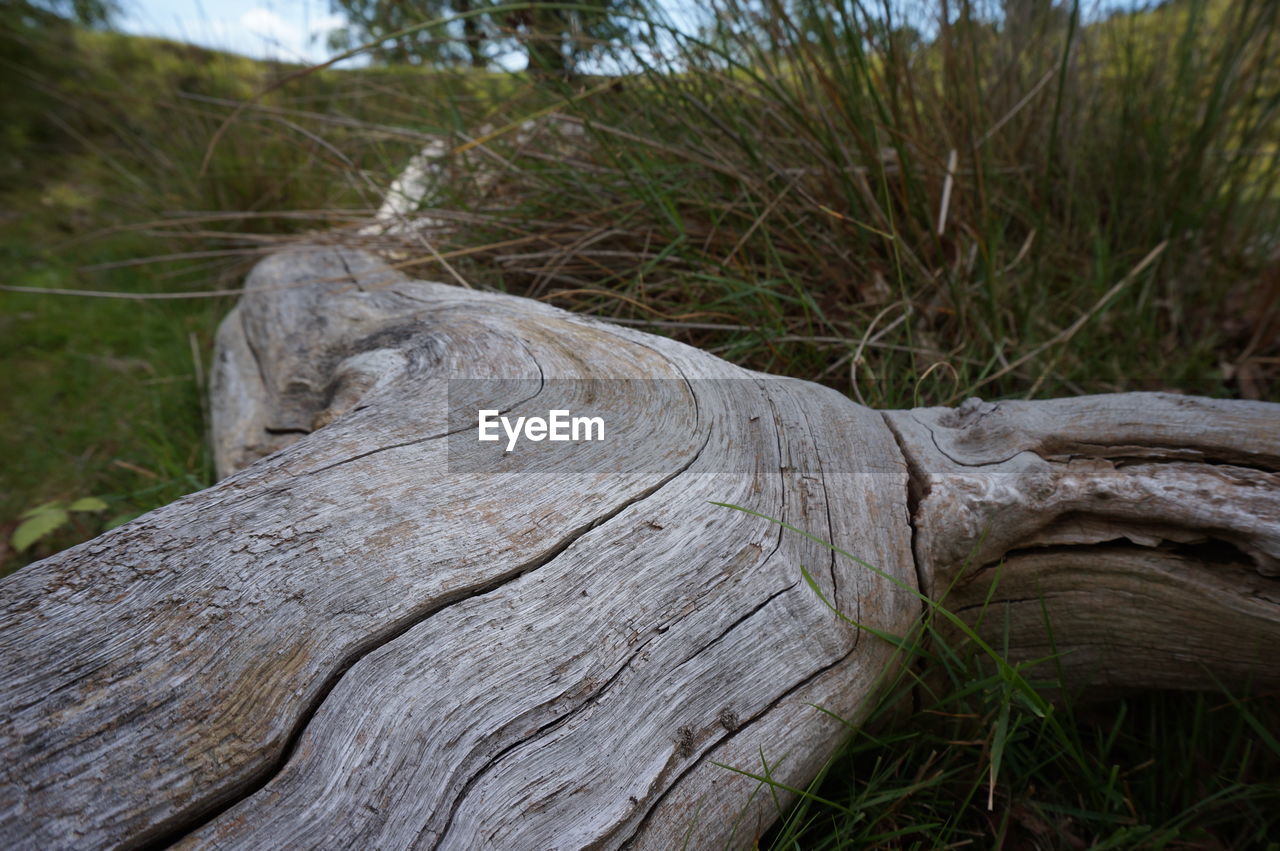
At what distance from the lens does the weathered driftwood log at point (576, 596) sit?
94 centimetres

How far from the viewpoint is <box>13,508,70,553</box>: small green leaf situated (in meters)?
2.21

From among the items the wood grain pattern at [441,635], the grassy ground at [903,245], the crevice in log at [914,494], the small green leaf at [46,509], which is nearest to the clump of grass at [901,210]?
the grassy ground at [903,245]

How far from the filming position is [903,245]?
7.20ft

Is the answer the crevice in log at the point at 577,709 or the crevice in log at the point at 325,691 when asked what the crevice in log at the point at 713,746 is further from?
the crevice in log at the point at 325,691

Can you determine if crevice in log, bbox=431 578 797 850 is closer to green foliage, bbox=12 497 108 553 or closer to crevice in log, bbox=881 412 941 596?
crevice in log, bbox=881 412 941 596

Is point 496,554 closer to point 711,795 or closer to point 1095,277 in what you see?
point 711,795

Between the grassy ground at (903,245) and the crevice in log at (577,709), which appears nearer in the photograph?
the crevice in log at (577,709)

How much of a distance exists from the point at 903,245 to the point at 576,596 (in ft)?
5.37

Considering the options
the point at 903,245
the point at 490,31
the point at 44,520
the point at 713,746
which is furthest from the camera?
the point at 490,31

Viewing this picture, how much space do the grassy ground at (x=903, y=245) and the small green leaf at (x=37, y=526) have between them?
169 mm

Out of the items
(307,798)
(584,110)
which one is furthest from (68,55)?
(307,798)

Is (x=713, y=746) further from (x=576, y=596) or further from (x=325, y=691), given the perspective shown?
(x=325, y=691)

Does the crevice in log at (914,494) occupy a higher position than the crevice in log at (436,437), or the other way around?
the crevice in log at (436,437)

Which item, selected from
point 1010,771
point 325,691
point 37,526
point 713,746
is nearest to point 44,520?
point 37,526
